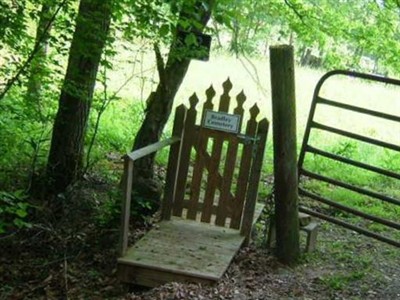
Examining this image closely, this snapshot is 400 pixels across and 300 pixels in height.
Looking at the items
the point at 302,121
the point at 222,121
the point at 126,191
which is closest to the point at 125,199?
the point at 126,191

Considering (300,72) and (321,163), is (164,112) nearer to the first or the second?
(321,163)

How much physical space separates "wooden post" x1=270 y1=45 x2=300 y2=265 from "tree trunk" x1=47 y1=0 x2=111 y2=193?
2.00m

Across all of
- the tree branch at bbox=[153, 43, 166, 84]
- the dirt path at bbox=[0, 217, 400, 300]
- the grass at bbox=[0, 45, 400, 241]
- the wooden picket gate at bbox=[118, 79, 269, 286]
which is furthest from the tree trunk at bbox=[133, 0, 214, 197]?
the dirt path at bbox=[0, 217, 400, 300]

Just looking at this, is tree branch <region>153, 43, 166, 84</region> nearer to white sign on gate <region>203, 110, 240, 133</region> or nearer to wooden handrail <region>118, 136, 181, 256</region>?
white sign on gate <region>203, 110, 240, 133</region>

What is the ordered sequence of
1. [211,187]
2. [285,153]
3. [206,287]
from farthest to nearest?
[211,187] < [285,153] < [206,287]

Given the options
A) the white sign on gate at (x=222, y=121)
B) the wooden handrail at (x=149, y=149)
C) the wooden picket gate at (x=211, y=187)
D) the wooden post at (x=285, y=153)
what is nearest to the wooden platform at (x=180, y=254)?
the wooden picket gate at (x=211, y=187)

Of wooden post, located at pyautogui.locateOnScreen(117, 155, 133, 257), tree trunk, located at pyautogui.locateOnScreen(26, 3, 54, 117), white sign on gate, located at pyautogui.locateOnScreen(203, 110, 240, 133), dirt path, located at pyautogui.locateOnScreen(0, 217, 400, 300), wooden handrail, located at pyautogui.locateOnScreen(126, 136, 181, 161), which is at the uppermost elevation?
tree trunk, located at pyautogui.locateOnScreen(26, 3, 54, 117)

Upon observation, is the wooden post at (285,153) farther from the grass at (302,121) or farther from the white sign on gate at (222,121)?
the grass at (302,121)

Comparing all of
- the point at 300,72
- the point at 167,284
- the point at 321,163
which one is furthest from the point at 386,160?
the point at 300,72

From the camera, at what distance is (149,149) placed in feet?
18.1

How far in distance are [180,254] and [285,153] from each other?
1.45 m

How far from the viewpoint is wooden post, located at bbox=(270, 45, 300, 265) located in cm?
559

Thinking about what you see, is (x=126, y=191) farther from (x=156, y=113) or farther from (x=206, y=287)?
(x=156, y=113)

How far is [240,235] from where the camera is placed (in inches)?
247
